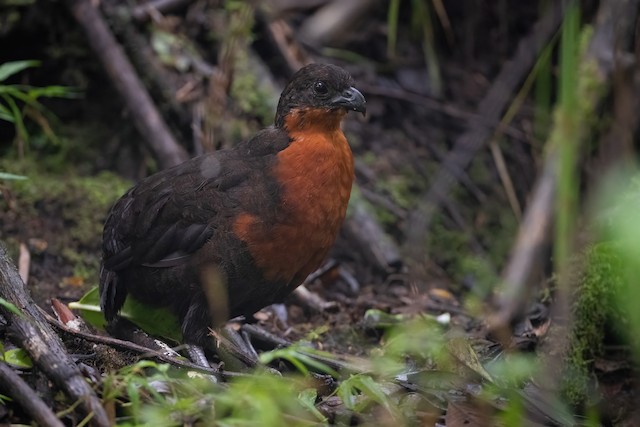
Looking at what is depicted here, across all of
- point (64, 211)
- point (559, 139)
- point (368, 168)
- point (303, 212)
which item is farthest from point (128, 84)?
point (559, 139)

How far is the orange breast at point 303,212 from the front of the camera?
4.04m

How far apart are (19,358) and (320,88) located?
1.94m

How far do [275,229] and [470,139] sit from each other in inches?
53.2

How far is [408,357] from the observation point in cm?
434

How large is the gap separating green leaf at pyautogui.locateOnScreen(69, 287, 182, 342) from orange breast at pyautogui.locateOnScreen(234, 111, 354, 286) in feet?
2.03

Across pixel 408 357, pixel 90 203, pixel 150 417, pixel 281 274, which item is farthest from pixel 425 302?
pixel 150 417

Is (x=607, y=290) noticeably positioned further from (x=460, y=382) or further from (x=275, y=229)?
(x=275, y=229)

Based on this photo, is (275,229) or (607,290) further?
(607,290)

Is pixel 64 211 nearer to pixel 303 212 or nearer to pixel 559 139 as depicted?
pixel 303 212

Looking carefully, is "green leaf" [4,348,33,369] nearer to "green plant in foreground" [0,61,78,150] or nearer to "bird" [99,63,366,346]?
"bird" [99,63,366,346]

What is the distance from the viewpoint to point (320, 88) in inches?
172

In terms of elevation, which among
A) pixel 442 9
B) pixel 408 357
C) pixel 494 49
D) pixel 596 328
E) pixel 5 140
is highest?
pixel 5 140

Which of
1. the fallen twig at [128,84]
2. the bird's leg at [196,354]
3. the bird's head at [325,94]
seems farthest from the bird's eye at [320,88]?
the fallen twig at [128,84]

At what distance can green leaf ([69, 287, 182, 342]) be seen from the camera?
14.3 feet
